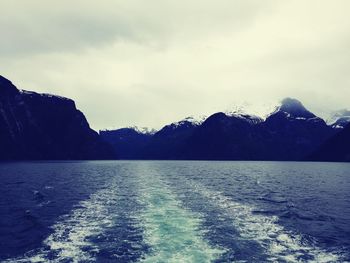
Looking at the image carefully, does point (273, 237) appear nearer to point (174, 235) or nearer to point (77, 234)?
point (174, 235)

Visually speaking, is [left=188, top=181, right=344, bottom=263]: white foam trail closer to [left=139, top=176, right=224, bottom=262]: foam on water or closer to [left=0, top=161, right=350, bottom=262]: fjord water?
[left=0, top=161, right=350, bottom=262]: fjord water

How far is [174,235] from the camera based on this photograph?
3644 cm

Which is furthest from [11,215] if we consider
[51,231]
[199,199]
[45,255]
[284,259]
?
[284,259]

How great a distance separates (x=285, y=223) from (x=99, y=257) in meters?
25.1

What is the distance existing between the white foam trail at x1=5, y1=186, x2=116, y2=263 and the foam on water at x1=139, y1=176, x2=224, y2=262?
17.2 ft

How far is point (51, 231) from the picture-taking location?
39312 mm

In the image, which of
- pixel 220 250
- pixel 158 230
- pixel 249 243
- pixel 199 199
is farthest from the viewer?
pixel 199 199

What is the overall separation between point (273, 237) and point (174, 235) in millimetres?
10732

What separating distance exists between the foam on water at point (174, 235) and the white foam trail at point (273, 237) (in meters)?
4.98

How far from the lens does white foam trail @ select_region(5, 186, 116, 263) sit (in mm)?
30344

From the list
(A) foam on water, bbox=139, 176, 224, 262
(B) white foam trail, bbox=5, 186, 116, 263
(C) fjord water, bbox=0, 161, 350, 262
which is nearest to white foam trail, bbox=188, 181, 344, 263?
(C) fjord water, bbox=0, 161, 350, 262

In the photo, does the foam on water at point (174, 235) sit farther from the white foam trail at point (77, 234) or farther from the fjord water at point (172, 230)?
the white foam trail at point (77, 234)

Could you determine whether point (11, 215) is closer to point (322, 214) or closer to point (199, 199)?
point (199, 199)

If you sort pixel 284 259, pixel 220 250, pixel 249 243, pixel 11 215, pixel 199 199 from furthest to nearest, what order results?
pixel 199 199 < pixel 11 215 < pixel 249 243 < pixel 220 250 < pixel 284 259
